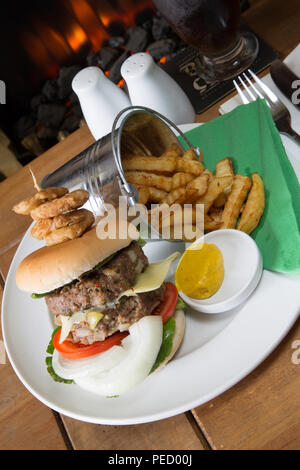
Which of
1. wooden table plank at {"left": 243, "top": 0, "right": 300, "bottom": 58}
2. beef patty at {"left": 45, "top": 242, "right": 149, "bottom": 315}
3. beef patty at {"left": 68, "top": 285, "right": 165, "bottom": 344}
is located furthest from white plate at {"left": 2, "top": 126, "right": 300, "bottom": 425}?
wooden table plank at {"left": 243, "top": 0, "right": 300, "bottom": 58}

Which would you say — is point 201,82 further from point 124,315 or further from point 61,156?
point 124,315

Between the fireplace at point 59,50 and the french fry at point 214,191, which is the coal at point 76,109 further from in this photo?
the french fry at point 214,191

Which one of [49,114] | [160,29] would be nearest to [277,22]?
[160,29]

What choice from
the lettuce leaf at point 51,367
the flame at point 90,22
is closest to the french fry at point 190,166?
the lettuce leaf at point 51,367

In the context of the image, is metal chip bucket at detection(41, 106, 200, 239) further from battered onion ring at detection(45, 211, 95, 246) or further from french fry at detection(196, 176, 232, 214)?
battered onion ring at detection(45, 211, 95, 246)

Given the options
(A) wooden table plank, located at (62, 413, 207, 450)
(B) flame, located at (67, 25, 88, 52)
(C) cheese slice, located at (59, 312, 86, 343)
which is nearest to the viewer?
(A) wooden table plank, located at (62, 413, 207, 450)
